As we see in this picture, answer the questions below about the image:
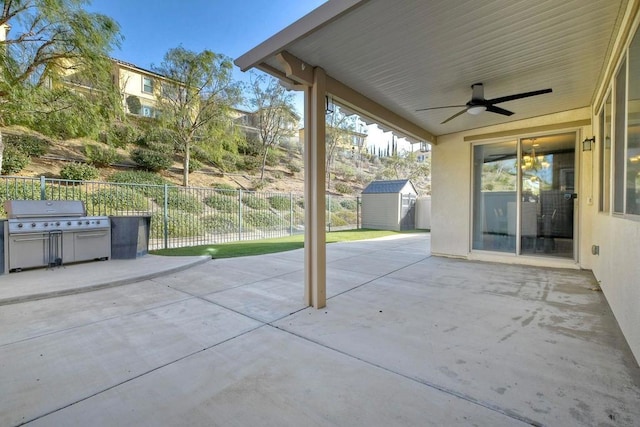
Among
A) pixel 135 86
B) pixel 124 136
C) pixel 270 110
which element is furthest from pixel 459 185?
pixel 135 86

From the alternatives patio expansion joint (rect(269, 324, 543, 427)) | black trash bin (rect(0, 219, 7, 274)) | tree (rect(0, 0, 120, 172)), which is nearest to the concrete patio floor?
patio expansion joint (rect(269, 324, 543, 427))

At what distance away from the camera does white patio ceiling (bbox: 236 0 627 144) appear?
244 centimetres

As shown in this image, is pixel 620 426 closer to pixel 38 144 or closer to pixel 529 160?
pixel 529 160

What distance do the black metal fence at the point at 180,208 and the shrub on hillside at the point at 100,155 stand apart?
152 inches

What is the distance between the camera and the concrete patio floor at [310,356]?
5.27 feet

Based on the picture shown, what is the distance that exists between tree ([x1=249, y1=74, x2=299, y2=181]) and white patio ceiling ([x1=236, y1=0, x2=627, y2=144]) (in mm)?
14644

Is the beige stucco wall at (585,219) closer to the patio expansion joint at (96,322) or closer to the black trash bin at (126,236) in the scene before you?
the patio expansion joint at (96,322)

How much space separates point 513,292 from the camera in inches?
151

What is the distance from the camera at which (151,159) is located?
13.8 metres

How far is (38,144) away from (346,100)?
1364cm

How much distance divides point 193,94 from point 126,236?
32.4 feet

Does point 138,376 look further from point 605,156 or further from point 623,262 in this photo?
point 605,156

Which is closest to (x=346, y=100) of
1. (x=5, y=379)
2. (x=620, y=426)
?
(x=620, y=426)

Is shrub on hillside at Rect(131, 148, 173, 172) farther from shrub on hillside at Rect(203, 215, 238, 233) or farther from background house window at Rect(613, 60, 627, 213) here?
background house window at Rect(613, 60, 627, 213)
